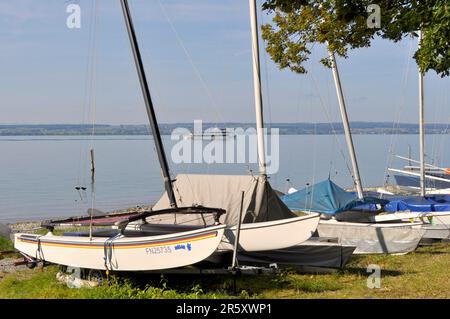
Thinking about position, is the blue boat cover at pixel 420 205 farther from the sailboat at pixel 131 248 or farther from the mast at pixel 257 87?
the sailboat at pixel 131 248

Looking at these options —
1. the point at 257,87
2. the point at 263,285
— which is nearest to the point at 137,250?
the point at 263,285

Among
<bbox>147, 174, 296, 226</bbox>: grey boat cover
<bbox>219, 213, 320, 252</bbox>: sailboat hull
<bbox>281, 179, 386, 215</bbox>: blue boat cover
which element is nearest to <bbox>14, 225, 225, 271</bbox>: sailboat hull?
<bbox>219, 213, 320, 252</bbox>: sailboat hull

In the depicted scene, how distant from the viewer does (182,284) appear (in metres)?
14.1

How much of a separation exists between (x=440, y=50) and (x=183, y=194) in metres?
7.49

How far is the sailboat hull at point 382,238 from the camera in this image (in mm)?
18688

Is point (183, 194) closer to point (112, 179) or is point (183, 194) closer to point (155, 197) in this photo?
point (155, 197)

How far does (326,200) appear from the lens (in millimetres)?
25562

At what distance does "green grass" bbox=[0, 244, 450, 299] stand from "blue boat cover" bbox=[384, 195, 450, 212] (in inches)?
295

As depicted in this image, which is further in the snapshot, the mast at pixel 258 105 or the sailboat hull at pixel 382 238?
the sailboat hull at pixel 382 238

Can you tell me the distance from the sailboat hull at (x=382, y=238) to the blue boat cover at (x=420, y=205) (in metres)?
5.36

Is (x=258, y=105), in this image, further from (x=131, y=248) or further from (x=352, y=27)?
(x=131, y=248)

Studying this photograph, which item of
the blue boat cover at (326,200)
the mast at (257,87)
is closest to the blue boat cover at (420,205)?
the blue boat cover at (326,200)
